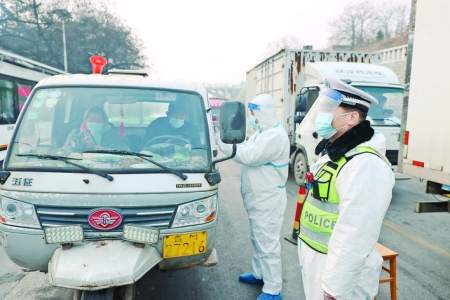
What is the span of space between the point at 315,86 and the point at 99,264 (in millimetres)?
6488

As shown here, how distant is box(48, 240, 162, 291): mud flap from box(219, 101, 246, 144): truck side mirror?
1.07 meters

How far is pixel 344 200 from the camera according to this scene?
1.64m

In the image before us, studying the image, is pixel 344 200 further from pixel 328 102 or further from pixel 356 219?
pixel 328 102

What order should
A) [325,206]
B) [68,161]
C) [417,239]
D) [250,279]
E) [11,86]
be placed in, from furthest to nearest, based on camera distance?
1. [11,86]
2. [417,239]
3. [250,279]
4. [68,161]
5. [325,206]

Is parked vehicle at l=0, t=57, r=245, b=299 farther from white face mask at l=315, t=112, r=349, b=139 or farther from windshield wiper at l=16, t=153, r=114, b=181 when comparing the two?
white face mask at l=315, t=112, r=349, b=139

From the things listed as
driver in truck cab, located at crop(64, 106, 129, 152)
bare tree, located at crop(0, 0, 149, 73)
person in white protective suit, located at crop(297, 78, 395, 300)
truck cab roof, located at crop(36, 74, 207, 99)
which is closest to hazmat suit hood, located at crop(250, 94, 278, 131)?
truck cab roof, located at crop(36, 74, 207, 99)

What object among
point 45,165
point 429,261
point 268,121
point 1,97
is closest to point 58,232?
point 45,165

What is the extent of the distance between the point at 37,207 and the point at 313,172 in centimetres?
199

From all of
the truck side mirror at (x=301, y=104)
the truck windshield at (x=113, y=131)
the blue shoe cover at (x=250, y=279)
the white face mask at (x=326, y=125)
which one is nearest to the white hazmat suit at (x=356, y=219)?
the white face mask at (x=326, y=125)

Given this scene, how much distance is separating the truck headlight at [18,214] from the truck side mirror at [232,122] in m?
1.56

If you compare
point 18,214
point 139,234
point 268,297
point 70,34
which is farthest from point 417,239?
point 70,34

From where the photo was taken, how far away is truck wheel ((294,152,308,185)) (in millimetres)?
8358

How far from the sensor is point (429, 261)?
4.24 meters

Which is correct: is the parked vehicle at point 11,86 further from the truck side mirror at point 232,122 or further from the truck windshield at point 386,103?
the truck windshield at point 386,103
